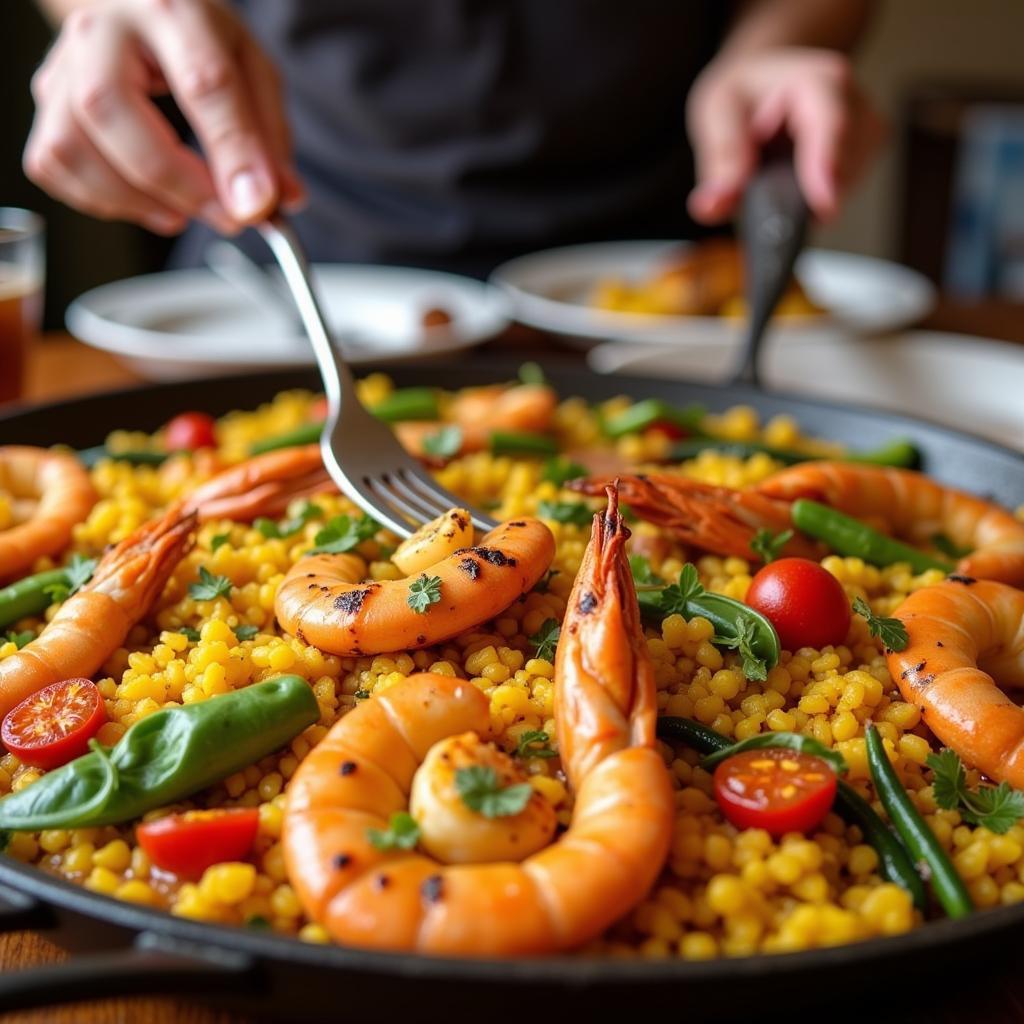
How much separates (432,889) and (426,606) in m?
0.51

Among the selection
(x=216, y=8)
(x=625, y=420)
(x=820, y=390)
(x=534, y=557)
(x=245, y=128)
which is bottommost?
(x=820, y=390)

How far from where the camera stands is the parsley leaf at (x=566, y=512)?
7.67 ft

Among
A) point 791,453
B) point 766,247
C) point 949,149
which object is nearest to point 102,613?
point 791,453

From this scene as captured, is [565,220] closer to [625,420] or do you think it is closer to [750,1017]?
[625,420]

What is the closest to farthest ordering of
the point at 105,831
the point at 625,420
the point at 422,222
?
the point at 105,831
the point at 625,420
the point at 422,222

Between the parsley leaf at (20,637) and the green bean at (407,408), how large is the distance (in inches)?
45.1

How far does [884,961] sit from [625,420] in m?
1.90

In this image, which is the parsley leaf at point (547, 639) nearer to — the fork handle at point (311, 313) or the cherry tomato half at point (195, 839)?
the cherry tomato half at point (195, 839)

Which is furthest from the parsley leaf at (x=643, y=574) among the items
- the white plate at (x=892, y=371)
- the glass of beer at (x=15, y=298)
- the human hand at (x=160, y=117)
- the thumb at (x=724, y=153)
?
the glass of beer at (x=15, y=298)

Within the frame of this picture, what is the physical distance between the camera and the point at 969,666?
183 cm

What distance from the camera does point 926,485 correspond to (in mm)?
2494

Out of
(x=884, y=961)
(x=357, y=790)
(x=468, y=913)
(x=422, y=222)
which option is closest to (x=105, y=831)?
(x=357, y=790)

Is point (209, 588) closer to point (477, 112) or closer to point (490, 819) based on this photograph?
point (490, 819)

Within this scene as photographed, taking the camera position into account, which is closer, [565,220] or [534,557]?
[534,557]
